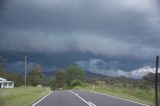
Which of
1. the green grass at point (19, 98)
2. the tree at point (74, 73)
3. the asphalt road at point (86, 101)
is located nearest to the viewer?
the asphalt road at point (86, 101)

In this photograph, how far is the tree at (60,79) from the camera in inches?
7416

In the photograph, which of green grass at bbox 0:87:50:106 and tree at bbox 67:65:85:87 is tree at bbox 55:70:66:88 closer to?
tree at bbox 67:65:85:87

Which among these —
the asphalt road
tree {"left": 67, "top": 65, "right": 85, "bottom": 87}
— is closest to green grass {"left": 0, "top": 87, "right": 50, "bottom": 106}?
the asphalt road

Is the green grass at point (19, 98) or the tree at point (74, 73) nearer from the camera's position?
the green grass at point (19, 98)

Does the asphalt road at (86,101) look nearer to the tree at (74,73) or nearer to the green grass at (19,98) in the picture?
the green grass at (19,98)

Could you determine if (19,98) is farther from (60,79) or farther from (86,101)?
(60,79)

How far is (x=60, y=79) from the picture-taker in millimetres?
191000

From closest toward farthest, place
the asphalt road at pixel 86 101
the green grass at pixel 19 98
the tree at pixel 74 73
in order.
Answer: the asphalt road at pixel 86 101, the green grass at pixel 19 98, the tree at pixel 74 73

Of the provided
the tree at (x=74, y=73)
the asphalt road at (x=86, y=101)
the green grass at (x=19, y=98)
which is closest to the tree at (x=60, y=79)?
the tree at (x=74, y=73)

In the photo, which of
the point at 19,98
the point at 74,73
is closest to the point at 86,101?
the point at 19,98

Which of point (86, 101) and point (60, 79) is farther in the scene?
point (60, 79)

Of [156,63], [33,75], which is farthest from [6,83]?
[156,63]

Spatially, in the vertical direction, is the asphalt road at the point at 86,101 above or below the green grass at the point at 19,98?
above

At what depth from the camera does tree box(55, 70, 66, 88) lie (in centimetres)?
18838
